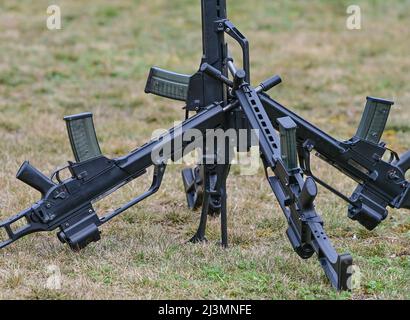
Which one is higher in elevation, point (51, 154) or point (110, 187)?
point (110, 187)

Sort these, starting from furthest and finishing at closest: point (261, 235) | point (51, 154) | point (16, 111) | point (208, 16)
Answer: point (16, 111)
point (51, 154)
point (261, 235)
point (208, 16)

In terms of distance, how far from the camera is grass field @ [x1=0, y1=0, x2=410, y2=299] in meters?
5.55

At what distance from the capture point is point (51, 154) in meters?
9.16

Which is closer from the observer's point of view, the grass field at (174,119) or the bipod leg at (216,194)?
the grass field at (174,119)

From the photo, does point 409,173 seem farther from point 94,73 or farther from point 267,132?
point 94,73

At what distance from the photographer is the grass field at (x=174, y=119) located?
5555mm

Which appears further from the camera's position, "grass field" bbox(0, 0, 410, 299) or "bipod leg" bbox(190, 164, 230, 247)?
"bipod leg" bbox(190, 164, 230, 247)

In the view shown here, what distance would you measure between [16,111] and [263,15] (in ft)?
22.6

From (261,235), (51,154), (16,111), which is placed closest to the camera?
(261,235)

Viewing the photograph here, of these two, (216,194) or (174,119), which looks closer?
(216,194)

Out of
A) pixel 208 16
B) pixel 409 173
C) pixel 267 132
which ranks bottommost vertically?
pixel 409 173

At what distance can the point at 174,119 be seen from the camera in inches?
427

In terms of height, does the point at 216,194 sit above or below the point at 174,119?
above

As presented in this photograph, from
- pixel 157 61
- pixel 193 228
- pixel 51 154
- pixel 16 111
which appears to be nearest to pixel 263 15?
pixel 157 61
